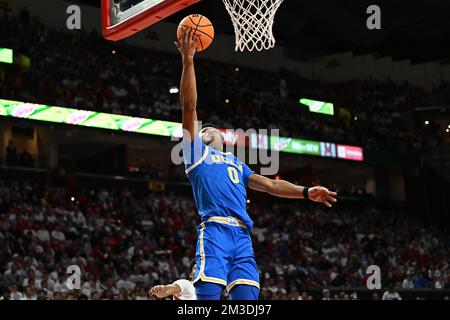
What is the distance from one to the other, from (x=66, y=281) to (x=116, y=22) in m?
8.63

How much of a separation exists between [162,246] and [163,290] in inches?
571

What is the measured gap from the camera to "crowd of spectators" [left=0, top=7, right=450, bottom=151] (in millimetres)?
23453

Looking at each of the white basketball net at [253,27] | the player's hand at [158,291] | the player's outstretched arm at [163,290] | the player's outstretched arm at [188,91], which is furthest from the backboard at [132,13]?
the player's hand at [158,291]

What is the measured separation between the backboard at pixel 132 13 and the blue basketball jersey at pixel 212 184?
2.38 meters

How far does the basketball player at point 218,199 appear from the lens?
517cm

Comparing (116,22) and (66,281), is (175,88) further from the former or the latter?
(116,22)

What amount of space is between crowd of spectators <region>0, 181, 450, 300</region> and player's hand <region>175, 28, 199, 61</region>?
9580mm

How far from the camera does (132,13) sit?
811cm

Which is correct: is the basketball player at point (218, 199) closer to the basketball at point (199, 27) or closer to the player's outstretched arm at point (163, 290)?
the basketball at point (199, 27)

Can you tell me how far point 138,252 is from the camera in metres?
18.8

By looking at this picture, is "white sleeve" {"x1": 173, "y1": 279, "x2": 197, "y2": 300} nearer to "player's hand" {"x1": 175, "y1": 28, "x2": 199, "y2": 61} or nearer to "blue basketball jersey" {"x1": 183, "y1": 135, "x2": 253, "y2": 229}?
"blue basketball jersey" {"x1": 183, "y1": 135, "x2": 253, "y2": 229}

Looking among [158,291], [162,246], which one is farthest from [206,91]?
[158,291]

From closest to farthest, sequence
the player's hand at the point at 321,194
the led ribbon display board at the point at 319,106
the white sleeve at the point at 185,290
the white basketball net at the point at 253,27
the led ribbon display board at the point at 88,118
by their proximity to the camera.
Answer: the player's hand at the point at 321,194 → the white sleeve at the point at 185,290 → the white basketball net at the point at 253,27 → the led ribbon display board at the point at 88,118 → the led ribbon display board at the point at 319,106

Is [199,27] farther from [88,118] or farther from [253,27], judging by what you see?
[88,118]
